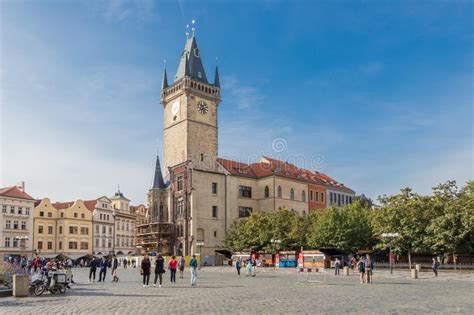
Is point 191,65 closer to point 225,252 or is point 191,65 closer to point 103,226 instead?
point 225,252

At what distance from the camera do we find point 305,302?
61.9 ft

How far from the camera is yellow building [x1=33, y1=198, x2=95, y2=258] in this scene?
293 feet

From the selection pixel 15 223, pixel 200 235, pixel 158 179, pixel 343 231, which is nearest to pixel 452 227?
pixel 343 231

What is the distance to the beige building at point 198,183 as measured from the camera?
259ft

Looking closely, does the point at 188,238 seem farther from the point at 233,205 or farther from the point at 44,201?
the point at 44,201

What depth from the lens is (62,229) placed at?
299ft

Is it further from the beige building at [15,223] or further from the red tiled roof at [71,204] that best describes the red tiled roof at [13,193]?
the red tiled roof at [71,204]

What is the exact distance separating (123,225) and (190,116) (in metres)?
35.1

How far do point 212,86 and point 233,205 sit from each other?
826 inches

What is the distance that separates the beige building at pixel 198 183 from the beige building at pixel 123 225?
69.8ft

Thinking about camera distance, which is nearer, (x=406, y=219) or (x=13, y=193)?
(x=406, y=219)

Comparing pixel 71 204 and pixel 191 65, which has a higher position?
pixel 191 65

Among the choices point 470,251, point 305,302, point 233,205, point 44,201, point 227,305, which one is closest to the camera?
point 227,305

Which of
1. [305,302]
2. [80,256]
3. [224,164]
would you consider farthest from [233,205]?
[305,302]
